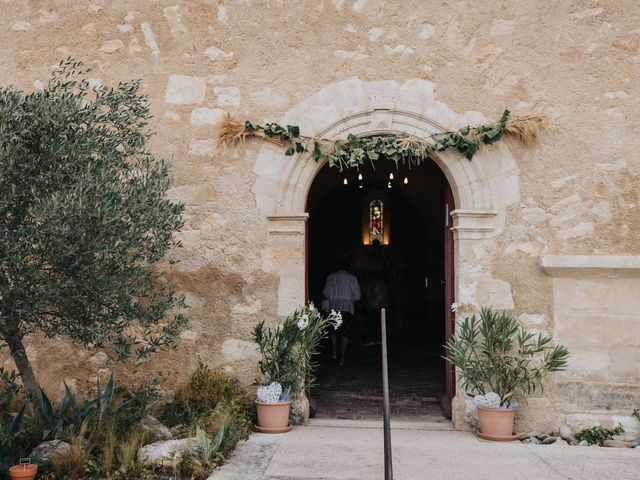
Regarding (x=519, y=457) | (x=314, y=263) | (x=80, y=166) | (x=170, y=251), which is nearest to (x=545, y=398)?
(x=519, y=457)

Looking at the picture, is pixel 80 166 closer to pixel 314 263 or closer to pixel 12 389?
pixel 12 389

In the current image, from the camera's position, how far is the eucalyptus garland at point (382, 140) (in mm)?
5734

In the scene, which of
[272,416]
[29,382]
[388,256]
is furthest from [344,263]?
[388,256]

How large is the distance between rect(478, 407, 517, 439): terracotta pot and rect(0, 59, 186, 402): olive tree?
9.38ft

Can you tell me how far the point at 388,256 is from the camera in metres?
14.2

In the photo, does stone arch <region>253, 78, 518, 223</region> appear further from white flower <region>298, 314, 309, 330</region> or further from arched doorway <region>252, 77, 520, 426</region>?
white flower <region>298, 314, 309, 330</region>

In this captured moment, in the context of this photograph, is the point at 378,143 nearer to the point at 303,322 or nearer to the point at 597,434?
the point at 303,322

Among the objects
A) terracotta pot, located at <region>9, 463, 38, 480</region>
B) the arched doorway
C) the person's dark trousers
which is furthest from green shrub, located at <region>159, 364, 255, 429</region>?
the person's dark trousers

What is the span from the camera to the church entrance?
9.80m

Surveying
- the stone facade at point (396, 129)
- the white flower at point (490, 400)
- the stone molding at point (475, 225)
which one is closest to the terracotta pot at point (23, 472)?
the stone facade at point (396, 129)

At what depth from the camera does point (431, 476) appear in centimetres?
435

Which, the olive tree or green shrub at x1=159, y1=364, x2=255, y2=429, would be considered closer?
the olive tree

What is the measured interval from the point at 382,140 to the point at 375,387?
113 inches

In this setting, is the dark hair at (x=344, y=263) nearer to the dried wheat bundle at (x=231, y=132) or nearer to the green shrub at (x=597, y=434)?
the dried wheat bundle at (x=231, y=132)
